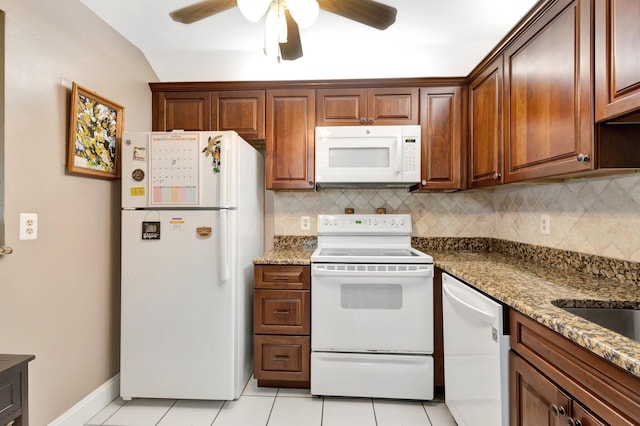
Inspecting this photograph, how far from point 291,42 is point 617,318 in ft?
5.93

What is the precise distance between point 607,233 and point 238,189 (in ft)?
6.27

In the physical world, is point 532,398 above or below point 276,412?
above

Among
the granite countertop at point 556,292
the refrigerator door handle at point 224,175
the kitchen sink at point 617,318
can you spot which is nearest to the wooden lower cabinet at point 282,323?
the granite countertop at point 556,292

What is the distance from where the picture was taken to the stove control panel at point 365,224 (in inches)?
97.6

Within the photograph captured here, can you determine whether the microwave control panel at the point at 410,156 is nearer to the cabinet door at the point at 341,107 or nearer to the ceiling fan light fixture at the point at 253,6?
the cabinet door at the point at 341,107

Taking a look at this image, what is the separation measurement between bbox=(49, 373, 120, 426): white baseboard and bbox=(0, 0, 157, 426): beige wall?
31 millimetres

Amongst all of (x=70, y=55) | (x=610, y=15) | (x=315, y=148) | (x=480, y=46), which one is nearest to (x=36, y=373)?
(x=70, y=55)

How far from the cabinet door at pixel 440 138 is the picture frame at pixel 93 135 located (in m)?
2.05

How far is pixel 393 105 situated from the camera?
232 cm

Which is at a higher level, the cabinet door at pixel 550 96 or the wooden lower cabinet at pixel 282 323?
the cabinet door at pixel 550 96

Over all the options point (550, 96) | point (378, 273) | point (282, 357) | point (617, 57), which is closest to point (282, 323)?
point (282, 357)

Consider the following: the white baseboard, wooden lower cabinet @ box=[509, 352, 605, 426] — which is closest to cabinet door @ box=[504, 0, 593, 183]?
wooden lower cabinet @ box=[509, 352, 605, 426]

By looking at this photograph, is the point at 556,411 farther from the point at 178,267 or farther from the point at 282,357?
the point at 178,267

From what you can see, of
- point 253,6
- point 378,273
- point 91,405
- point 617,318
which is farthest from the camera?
point 378,273
